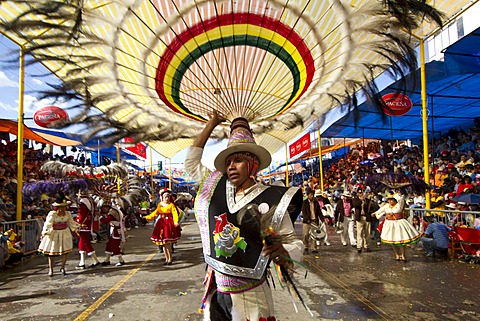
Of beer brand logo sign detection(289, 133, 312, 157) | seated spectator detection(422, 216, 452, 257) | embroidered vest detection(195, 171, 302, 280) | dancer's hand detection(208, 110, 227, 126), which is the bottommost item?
seated spectator detection(422, 216, 452, 257)

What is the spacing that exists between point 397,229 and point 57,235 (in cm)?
790

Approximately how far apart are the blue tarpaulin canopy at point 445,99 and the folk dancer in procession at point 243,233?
149cm

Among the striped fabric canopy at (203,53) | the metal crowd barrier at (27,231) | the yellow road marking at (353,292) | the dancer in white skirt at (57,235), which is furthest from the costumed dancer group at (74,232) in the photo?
the striped fabric canopy at (203,53)

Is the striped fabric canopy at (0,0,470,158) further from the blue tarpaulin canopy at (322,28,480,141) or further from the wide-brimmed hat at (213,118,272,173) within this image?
the blue tarpaulin canopy at (322,28,480,141)

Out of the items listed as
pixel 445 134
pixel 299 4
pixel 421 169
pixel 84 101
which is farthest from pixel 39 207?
pixel 445 134

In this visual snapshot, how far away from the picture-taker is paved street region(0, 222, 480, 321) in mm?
4797

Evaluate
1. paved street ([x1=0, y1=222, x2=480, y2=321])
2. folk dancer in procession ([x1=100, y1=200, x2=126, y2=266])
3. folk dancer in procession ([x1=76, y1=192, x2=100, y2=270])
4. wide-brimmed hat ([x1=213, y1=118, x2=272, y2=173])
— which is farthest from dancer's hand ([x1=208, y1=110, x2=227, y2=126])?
folk dancer in procession ([x1=76, y1=192, x2=100, y2=270])

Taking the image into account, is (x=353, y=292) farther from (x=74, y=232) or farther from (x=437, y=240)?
(x=74, y=232)

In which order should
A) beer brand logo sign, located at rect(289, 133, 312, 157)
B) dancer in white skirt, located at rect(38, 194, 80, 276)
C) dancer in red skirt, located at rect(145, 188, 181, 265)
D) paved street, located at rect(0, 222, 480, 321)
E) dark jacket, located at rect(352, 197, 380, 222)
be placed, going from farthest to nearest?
beer brand logo sign, located at rect(289, 133, 312, 157) < dark jacket, located at rect(352, 197, 380, 222) < dancer in red skirt, located at rect(145, 188, 181, 265) < dancer in white skirt, located at rect(38, 194, 80, 276) < paved street, located at rect(0, 222, 480, 321)

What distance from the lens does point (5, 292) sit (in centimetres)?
631

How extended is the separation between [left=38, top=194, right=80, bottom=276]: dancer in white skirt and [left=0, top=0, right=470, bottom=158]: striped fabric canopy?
5.70m

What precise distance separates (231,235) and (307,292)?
3874 millimetres

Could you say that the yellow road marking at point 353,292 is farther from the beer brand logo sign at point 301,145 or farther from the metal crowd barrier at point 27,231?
the beer brand logo sign at point 301,145

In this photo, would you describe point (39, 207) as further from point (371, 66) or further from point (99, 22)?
point (371, 66)
